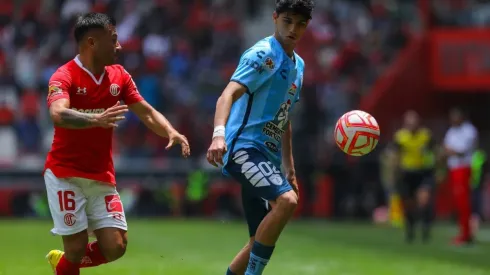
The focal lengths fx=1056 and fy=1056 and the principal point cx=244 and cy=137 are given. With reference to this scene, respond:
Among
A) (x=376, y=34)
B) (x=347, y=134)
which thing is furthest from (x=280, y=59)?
(x=376, y=34)

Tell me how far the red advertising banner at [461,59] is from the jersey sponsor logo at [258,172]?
19439 millimetres

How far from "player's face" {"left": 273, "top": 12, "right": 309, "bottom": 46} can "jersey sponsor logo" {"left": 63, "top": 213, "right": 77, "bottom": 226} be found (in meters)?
2.27

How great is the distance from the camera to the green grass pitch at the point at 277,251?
13.1 m

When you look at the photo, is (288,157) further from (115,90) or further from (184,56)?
(184,56)

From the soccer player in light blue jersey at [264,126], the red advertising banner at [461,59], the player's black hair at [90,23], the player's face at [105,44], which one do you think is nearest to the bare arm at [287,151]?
the soccer player in light blue jersey at [264,126]

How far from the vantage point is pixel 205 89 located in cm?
2658

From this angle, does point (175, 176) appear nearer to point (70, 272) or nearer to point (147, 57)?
point (147, 57)

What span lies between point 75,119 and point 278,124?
1.89 m

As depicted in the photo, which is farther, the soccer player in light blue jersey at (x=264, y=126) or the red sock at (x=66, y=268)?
the red sock at (x=66, y=268)

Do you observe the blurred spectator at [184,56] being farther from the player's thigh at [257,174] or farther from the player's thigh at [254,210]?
the player's thigh at [257,174]

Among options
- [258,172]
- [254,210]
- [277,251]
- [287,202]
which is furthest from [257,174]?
[277,251]

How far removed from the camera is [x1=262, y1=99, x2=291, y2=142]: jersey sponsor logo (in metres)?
8.85

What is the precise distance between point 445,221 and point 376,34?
20.7 feet

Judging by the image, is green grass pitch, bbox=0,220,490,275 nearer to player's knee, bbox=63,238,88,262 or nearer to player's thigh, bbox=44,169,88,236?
player's knee, bbox=63,238,88,262
